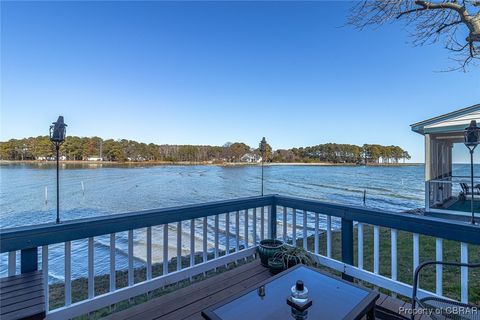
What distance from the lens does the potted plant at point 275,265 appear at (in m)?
2.43

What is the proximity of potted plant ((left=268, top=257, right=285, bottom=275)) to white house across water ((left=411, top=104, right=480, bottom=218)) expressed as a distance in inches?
250

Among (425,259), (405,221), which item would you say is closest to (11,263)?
(405,221)

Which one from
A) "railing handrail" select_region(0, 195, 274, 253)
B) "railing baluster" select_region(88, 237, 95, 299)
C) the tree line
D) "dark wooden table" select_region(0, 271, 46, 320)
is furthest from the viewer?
the tree line

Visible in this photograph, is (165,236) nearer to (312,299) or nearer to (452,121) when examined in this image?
(312,299)

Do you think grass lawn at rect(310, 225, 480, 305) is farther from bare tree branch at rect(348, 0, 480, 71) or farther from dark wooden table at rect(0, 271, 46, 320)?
dark wooden table at rect(0, 271, 46, 320)

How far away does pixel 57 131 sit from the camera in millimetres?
1910

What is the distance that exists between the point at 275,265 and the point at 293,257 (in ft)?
0.68

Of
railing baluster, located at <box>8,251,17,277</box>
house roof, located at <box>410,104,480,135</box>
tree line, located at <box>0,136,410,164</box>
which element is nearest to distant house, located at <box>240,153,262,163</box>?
tree line, located at <box>0,136,410,164</box>

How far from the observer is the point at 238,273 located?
8.28ft

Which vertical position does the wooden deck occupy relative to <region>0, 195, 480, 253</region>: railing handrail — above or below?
below

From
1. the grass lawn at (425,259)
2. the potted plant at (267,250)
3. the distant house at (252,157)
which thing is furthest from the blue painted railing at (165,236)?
the distant house at (252,157)

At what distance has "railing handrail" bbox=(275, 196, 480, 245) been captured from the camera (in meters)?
1.64

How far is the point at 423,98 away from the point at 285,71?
6.37 m

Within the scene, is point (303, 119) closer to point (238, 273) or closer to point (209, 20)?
point (209, 20)
